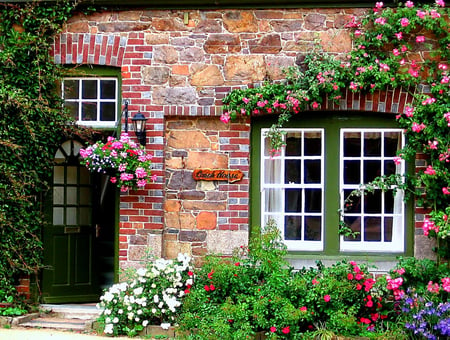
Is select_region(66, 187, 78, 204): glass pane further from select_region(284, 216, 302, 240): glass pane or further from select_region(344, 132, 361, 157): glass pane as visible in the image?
select_region(344, 132, 361, 157): glass pane

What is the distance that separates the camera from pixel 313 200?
9.80 metres

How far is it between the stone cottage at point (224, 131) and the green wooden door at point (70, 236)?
0.96 metres

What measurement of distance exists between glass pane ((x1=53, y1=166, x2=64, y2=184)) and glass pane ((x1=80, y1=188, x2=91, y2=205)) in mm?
398

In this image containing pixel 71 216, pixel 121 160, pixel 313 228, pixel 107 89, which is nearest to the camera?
pixel 121 160

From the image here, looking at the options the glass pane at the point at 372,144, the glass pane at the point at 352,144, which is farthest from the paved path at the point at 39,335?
the glass pane at the point at 372,144

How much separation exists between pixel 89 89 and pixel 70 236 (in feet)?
7.37

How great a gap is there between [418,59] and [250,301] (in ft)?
13.2

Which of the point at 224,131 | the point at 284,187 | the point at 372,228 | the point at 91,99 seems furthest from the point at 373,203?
the point at 91,99

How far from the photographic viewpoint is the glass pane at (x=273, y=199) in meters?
9.84

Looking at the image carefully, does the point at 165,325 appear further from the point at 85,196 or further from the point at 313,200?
the point at 85,196

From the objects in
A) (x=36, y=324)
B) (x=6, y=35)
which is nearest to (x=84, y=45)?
(x=6, y=35)

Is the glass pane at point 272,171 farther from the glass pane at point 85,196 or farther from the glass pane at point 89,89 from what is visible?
the glass pane at point 85,196

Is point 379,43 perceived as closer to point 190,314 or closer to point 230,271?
point 230,271

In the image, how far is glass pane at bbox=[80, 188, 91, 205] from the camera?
1080 cm
